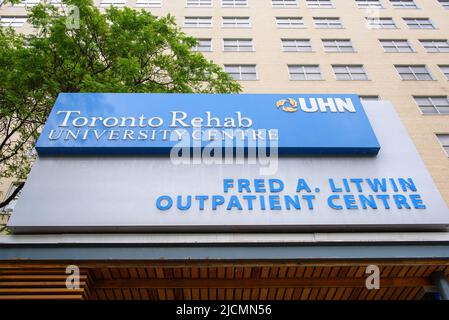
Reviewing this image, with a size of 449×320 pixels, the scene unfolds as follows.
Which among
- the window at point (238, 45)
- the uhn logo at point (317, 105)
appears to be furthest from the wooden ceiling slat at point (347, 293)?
the window at point (238, 45)

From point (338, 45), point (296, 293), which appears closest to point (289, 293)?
point (296, 293)

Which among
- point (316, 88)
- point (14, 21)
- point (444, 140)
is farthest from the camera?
point (14, 21)

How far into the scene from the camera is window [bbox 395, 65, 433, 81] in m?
22.1

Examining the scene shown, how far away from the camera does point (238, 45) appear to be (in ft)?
78.8

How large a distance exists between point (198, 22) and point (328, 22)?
966 centimetres

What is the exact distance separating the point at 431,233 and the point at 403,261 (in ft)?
3.26

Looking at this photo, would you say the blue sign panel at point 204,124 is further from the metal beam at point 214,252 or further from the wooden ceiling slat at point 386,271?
the wooden ceiling slat at point 386,271

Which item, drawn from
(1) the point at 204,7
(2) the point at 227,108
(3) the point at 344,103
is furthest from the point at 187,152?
(1) the point at 204,7

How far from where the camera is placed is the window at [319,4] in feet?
89.8

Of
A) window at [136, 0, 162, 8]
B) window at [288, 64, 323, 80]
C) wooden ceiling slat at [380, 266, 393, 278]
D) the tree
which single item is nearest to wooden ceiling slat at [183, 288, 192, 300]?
wooden ceiling slat at [380, 266, 393, 278]

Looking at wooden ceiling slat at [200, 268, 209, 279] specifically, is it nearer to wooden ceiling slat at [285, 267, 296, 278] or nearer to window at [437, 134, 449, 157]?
wooden ceiling slat at [285, 267, 296, 278]

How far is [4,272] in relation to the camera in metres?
5.17

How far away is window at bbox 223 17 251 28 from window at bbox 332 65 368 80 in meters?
7.40

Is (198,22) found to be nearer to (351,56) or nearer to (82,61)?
(351,56)
